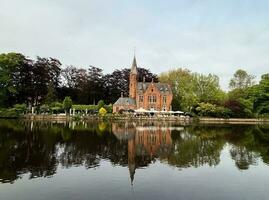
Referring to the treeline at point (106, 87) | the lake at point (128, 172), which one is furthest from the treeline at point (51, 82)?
the lake at point (128, 172)

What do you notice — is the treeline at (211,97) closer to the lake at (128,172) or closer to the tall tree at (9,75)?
the tall tree at (9,75)

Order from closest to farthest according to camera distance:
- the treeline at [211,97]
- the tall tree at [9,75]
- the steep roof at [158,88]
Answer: the tall tree at [9,75] → the treeline at [211,97] → the steep roof at [158,88]

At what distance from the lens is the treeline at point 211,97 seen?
6575 cm

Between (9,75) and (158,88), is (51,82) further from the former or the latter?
(158,88)

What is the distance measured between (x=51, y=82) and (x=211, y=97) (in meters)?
35.1

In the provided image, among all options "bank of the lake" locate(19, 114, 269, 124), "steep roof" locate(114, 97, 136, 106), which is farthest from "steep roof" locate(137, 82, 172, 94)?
"bank of the lake" locate(19, 114, 269, 124)

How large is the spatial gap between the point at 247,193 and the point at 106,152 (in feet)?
32.7

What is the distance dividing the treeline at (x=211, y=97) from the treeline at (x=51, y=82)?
996 centimetres

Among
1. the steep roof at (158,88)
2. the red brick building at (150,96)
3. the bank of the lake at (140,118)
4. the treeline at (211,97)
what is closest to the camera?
the bank of the lake at (140,118)

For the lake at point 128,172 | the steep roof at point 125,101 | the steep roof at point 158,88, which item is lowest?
the lake at point 128,172

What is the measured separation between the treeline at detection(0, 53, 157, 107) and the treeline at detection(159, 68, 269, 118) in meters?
9.96

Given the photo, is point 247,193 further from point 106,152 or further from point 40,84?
point 40,84

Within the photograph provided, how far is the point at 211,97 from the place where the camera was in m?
73.1

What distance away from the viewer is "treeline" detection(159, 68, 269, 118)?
65.8 metres
